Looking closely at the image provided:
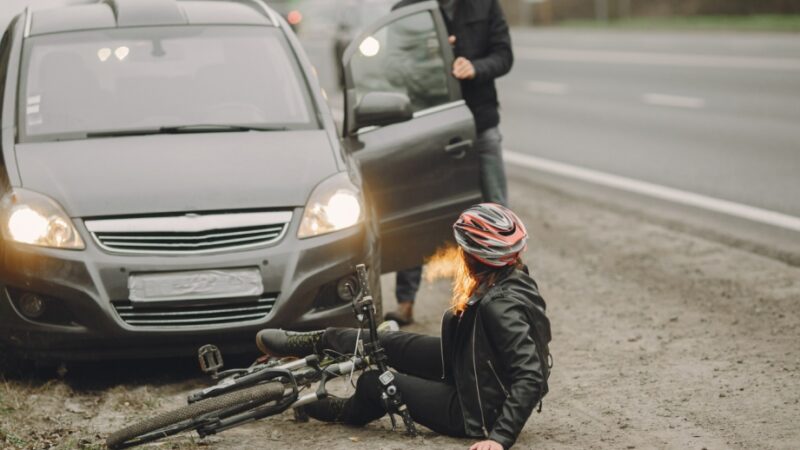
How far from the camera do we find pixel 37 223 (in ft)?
21.0

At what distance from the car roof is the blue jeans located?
56.4 inches

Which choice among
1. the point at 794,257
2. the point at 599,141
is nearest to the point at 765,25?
the point at 599,141

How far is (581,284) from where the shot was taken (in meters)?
8.86

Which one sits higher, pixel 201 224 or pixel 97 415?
pixel 201 224

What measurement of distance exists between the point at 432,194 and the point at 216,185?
1.57 meters

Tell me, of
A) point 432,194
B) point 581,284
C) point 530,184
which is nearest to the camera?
point 432,194

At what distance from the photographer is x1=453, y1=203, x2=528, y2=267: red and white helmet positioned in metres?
5.36

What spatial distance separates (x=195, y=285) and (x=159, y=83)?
1.63 metres

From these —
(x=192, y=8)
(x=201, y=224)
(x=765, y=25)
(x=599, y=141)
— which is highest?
(x=192, y=8)

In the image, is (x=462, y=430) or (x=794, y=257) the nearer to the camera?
(x=462, y=430)

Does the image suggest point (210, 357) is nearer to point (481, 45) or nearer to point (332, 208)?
point (332, 208)

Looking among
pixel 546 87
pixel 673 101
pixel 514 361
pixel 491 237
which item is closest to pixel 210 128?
pixel 491 237

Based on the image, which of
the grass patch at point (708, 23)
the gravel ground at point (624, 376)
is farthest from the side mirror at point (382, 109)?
the grass patch at point (708, 23)

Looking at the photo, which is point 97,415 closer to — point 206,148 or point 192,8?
point 206,148
